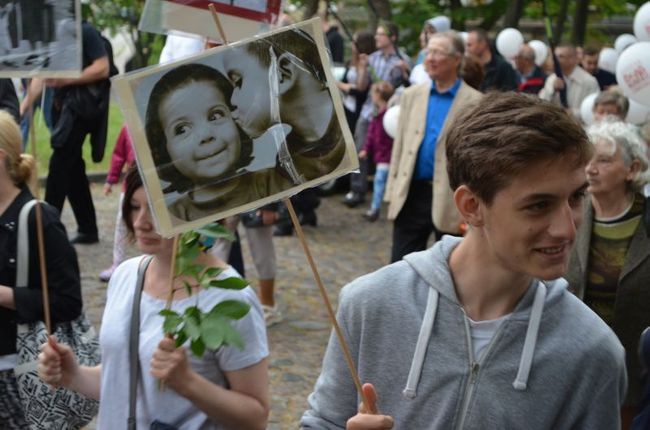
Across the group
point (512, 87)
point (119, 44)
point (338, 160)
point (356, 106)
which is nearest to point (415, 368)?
point (338, 160)

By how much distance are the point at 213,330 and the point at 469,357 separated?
0.71 meters

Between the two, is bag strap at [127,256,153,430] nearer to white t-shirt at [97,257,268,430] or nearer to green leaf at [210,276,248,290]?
white t-shirt at [97,257,268,430]

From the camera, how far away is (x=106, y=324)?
3371 mm

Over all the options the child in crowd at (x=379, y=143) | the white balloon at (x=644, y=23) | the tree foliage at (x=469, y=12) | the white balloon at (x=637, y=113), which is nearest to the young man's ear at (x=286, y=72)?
the white balloon at (x=637, y=113)

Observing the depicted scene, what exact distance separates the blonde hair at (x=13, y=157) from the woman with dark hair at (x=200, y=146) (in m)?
1.83

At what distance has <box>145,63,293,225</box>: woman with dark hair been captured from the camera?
2549mm

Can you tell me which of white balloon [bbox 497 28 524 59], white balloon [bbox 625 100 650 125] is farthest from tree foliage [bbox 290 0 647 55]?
white balloon [bbox 625 100 650 125]

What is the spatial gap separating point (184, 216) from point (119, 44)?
21093 mm

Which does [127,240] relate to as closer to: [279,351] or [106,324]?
[106,324]

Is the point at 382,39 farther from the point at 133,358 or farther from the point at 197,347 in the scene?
the point at 197,347

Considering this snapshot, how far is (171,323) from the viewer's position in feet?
9.62

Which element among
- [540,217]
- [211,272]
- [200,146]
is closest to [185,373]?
[211,272]

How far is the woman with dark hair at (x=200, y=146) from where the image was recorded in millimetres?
2549

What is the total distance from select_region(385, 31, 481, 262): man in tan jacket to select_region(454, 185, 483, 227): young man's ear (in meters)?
4.64
